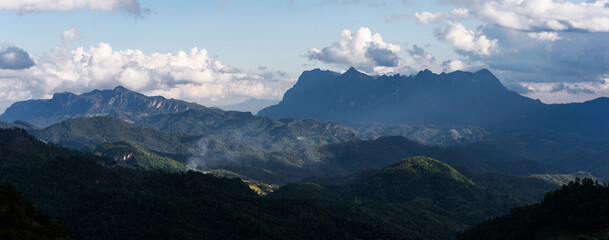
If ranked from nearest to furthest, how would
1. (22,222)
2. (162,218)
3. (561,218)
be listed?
(22,222), (561,218), (162,218)

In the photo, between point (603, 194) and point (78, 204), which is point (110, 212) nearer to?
point (78, 204)

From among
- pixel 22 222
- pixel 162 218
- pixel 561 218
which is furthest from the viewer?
pixel 162 218

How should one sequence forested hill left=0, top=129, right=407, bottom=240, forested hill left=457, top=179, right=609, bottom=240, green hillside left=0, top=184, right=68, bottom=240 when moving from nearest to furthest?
green hillside left=0, top=184, right=68, bottom=240 < forested hill left=457, top=179, right=609, bottom=240 < forested hill left=0, top=129, right=407, bottom=240

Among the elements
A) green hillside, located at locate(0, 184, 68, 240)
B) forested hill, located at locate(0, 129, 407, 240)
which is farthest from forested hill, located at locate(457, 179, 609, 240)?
green hillside, located at locate(0, 184, 68, 240)

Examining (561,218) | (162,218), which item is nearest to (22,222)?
(162,218)

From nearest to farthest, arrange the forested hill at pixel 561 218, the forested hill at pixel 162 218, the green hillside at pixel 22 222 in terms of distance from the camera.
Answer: the green hillside at pixel 22 222 < the forested hill at pixel 561 218 < the forested hill at pixel 162 218

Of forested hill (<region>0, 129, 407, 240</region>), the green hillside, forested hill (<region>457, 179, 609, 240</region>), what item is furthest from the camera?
forested hill (<region>0, 129, 407, 240</region>)

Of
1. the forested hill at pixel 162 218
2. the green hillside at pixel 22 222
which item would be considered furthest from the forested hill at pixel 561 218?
the green hillside at pixel 22 222

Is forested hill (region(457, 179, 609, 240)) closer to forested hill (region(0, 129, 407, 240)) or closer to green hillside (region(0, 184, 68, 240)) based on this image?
forested hill (region(0, 129, 407, 240))

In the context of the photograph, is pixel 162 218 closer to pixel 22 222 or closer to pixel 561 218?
pixel 22 222

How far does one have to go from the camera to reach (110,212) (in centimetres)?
17338

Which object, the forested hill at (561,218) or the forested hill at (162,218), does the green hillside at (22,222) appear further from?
the forested hill at (561,218)

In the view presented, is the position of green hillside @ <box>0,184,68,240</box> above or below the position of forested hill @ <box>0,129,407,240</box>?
above

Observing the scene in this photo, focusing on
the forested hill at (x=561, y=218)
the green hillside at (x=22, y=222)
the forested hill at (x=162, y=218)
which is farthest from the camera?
the forested hill at (x=162, y=218)
